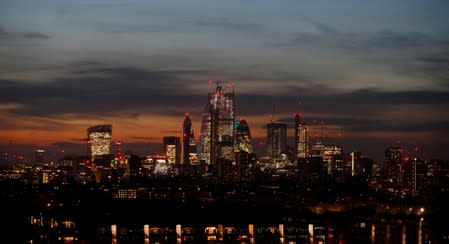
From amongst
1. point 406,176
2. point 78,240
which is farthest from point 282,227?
point 406,176

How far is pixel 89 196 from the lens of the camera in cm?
8038

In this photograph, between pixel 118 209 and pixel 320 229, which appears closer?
pixel 320 229

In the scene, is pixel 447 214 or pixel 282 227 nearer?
pixel 282 227

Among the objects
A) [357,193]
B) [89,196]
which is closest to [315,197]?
[357,193]

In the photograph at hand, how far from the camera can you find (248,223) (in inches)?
2392

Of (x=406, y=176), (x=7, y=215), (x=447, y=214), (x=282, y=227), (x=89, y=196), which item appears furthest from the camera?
(x=406, y=176)

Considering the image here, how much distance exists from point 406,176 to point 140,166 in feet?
115

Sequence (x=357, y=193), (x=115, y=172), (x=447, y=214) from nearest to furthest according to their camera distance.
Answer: (x=447, y=214), (x=357, y=193), (x=115, y=172)

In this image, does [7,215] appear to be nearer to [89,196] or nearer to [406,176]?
[89,196]

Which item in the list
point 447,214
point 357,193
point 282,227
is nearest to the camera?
point 282,227

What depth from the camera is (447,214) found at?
213ft

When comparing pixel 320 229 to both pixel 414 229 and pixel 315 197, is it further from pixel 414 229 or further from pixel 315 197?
pixel 315 197

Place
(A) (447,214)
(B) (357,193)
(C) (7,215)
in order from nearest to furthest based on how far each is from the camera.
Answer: (C) (7,215) < (A) (447,214) < (B) (357,193)

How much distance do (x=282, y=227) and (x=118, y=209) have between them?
18556mm
